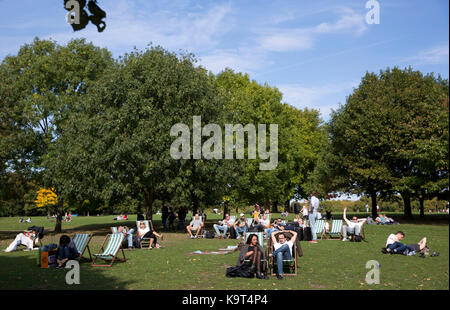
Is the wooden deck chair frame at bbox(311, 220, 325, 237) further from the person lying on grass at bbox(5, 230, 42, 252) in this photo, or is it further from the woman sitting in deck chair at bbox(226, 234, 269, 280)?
the person lying on grass at bbox(5, 230, 42, 252)

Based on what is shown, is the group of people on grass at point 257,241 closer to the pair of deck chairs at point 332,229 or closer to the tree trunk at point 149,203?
the pair of deck chairs at point 332,229

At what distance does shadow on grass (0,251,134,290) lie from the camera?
9273 millimetres

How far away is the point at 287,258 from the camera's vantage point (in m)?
10.7

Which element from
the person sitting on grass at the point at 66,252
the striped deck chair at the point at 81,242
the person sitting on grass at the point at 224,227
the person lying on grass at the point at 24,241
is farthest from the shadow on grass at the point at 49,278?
the person sitting on grass at the point at 224,227

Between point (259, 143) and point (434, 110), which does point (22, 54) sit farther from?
point (434, 110)

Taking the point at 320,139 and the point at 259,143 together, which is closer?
the point at 259,143

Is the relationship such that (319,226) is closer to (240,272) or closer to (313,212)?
(313,212)

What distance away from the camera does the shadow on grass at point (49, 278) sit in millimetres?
9273

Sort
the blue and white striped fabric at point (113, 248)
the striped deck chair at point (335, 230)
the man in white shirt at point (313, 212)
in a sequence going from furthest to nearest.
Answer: the striped deck chair at point (335, 230) → the man in white shirt at point (313, 212) → the blue and white striped fabric at point (113, 248)

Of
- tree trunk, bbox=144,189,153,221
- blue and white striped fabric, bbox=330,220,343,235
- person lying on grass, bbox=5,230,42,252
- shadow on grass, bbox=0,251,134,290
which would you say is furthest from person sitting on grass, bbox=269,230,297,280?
tree trunk, bbox=144,189,153,221

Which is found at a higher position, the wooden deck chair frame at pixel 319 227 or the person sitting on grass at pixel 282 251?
the person sitting on grass at pixel 282 251

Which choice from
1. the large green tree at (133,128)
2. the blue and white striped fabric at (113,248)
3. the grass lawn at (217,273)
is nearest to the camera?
the grass lawn at (217,273)
